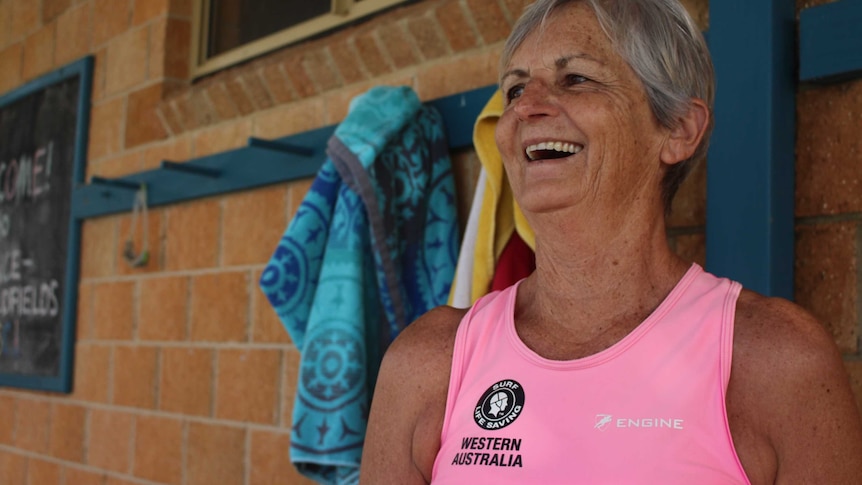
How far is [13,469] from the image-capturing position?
3.35 meters

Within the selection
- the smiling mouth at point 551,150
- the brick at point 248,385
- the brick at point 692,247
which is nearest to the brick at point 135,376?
the brick at point 248,385

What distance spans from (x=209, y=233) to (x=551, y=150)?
4.94 feet

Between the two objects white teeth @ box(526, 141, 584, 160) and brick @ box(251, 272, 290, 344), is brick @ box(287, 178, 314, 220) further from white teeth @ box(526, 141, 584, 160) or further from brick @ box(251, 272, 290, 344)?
white teeth @ box(526, 141, 584, 160)

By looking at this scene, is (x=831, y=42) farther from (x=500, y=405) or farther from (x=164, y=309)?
(x=164, y=309)

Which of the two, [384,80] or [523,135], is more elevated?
[384,80]


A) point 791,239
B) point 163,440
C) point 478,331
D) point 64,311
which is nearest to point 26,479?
point 64,311

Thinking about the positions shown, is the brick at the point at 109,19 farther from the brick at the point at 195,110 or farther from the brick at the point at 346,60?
the brick at the point at 346,60

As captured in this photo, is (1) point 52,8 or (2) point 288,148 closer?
(2) point 288,148

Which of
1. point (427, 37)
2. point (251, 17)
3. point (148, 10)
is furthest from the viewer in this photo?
point (148, 10)

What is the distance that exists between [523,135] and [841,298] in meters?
0.50

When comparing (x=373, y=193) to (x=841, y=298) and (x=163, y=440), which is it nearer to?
(x=841, y=298)

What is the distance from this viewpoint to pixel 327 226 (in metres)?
1.78

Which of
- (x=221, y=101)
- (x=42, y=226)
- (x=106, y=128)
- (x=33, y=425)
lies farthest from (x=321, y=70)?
(x=33, y=425)

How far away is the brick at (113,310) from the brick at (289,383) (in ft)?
2.58
